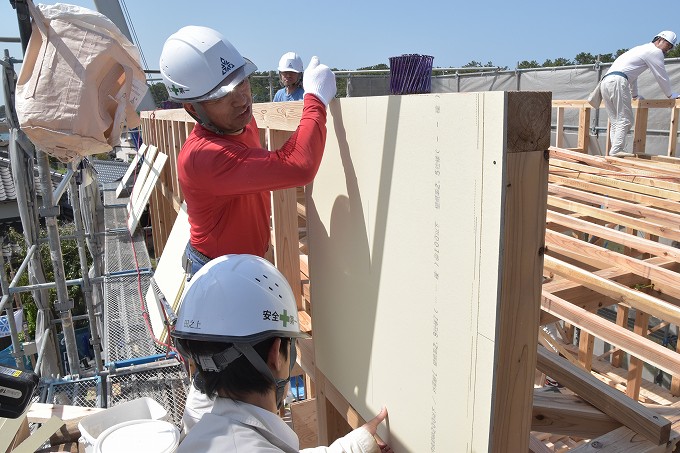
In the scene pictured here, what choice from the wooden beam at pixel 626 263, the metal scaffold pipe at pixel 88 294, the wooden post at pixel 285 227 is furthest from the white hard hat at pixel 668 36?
the metal scaffold pipe at pixel 88 294

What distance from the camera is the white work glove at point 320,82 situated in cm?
233

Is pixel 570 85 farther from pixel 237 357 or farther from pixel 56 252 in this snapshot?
pixel 237 357

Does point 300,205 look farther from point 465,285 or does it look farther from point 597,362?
point 597,362

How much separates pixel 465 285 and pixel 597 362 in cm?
753

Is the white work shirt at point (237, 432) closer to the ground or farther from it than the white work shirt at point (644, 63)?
closer to the ground

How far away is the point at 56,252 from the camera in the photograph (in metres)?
5.47

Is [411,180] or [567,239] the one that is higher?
[411,180]

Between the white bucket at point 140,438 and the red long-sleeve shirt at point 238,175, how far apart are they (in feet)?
3.19

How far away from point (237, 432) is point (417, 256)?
0.84 m

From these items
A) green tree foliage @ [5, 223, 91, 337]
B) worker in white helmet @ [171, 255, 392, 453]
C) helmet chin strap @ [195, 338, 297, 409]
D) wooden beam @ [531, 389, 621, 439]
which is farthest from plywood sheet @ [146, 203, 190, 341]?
green tree foliage @ [5, 223, 91, 337]

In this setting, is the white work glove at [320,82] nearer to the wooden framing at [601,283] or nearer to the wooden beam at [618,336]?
the wooden framing at [601,283]

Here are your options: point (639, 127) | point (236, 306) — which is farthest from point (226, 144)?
point (639, 127)

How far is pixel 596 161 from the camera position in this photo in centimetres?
728

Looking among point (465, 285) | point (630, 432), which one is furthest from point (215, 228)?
point (630, 432)
